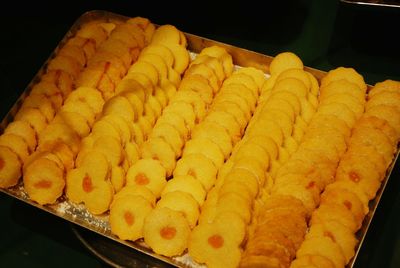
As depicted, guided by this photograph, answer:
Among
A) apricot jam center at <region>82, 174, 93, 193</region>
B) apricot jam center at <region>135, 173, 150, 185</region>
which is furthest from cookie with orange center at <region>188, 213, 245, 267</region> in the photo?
apricot jam center at <region>82, 174, 93, 193</region>

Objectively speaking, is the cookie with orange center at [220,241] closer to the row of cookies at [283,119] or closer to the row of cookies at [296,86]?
the row of cookies at [283,119]

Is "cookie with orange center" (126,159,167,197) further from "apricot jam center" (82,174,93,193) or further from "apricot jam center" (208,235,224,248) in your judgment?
"apricot jam center" (208,235,224,248)

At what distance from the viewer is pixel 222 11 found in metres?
3.17

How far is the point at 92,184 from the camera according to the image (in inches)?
87.1

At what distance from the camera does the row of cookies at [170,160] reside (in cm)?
211

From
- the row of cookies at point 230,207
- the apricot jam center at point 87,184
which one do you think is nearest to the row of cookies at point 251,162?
Answer: the row of cookies at point 230,207

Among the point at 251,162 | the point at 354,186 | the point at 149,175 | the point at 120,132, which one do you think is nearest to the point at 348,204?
the point at 354,186

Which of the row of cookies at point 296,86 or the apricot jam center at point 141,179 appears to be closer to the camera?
the apricot jam center at point 141,179

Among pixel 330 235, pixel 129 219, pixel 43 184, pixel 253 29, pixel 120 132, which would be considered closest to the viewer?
pixel 330 235

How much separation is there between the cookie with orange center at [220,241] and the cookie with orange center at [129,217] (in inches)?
8.4

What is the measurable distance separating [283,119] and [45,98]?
1004mm

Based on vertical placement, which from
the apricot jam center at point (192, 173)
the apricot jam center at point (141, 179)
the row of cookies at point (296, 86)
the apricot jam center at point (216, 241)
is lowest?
the apricot jam center at point (216, 241)

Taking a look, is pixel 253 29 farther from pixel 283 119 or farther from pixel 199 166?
pixel 199 166

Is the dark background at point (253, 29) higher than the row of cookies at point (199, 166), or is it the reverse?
the dark background at point (253, 29)
